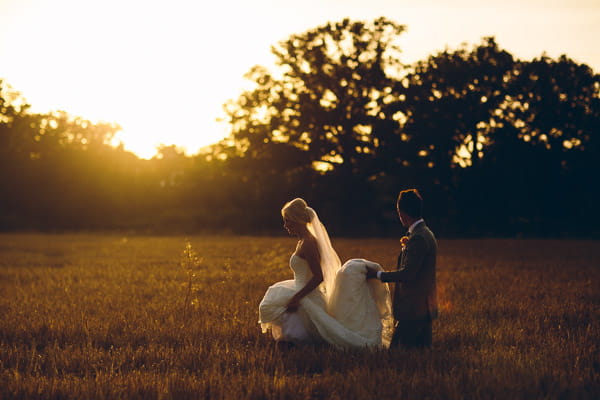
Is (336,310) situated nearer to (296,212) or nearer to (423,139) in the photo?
(296,212)

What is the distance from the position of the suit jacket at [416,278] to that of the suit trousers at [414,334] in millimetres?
74

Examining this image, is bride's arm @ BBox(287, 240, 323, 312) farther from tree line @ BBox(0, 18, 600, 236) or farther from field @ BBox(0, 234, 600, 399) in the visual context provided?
tree line @ BBox(0, 18, 600, 236)

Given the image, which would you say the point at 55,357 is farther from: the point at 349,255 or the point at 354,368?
the point at 349,255

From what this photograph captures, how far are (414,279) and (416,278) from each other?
0.03 meters

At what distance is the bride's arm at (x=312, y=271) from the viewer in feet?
23.3

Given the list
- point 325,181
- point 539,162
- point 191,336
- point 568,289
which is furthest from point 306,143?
point 191,336

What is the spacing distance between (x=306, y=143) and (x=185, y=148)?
41.2 meters

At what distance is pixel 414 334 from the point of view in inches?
277

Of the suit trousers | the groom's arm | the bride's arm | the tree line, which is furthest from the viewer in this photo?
the tree line

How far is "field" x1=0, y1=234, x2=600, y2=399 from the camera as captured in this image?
214 inches

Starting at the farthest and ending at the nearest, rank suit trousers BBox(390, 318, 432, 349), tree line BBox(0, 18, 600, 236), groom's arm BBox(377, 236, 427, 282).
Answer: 1. tree line BBox(0, 18, 600, 236)
2. suit trousers BBox(390, 318, 432, 349)
3. groom's arm BBox(377, 236, 427, 282)

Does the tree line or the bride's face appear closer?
the bride's face

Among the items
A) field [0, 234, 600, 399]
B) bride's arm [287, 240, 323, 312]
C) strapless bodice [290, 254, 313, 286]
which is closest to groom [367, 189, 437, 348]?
field [0, 234, 600, 399]

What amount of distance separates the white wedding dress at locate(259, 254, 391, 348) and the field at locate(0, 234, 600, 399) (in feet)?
0.97
